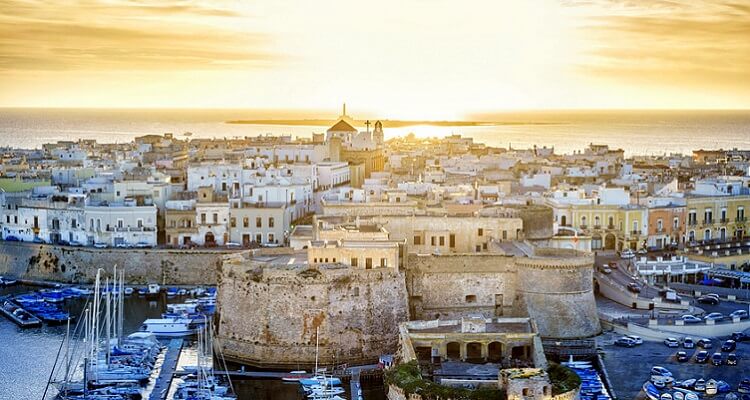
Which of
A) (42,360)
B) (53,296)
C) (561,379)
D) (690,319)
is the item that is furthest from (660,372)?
(53,296)

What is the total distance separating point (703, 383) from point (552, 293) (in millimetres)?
6551

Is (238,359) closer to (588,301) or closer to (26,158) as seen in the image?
(588,301)

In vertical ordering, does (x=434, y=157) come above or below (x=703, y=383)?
above

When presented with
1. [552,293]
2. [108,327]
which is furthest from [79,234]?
[552,293]

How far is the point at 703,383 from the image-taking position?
2836 centimetres

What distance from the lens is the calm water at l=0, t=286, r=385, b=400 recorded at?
29.9 metres

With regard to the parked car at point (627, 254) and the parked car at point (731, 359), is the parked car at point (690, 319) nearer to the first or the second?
the parked car at point (731, 359)

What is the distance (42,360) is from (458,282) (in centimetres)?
1260

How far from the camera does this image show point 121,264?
Result: 1757 inches

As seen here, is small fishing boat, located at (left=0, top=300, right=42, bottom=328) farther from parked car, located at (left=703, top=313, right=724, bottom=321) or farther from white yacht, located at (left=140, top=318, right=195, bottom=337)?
parked car, located at (left=703, top=313, right=724, bottom=321)

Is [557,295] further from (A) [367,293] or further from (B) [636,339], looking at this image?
(A) [367,293]

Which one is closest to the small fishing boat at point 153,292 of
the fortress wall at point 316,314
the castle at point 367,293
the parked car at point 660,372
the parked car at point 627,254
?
the castle at point 367,293

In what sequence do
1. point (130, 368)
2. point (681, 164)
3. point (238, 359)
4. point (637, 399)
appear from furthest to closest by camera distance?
point (681, 164) → point (238, 359) → point (130, 368) → point (637, 399)

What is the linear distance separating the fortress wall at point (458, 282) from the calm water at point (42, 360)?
481 cm
